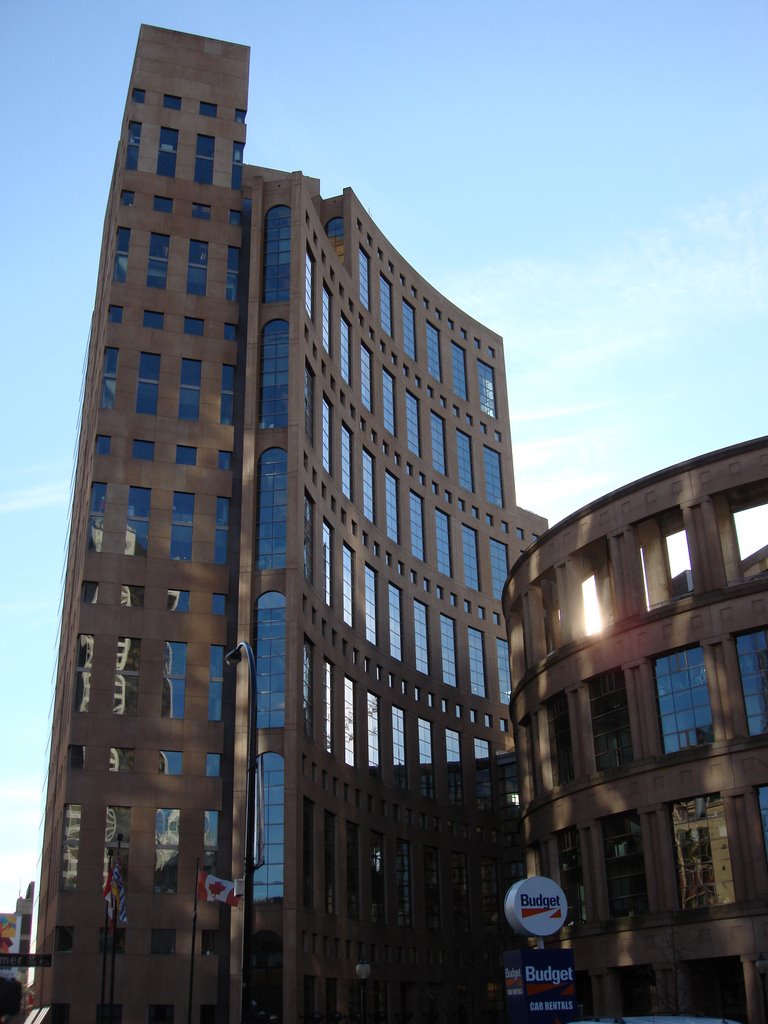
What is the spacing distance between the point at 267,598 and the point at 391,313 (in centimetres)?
3644

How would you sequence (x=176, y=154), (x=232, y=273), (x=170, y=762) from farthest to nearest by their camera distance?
(x=176, y=154) → (x=232, y=273) → (x=170, y=762)

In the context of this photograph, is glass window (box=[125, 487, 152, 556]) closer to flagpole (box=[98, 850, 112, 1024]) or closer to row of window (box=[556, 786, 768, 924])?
flagpole (box=[98, 850, 112, 1024])

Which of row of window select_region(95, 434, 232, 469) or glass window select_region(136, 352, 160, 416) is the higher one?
glass window select_region(136, 352, 160, 416)

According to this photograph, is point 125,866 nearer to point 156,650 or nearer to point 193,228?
point 156,650

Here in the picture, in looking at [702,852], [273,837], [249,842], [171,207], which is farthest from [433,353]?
[249,842]

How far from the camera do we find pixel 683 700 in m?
46.3

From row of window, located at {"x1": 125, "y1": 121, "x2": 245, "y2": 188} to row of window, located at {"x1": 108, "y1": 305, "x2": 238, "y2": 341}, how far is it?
33.2 feet

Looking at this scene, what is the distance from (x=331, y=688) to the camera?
67625mm

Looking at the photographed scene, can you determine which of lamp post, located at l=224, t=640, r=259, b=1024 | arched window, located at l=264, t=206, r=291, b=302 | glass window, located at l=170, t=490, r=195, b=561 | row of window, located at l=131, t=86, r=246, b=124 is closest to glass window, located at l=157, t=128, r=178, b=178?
row of window, located at l=131, t=86, r=246, b=124

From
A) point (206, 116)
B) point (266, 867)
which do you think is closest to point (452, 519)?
point (206, 116)

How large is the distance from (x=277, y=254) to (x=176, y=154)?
1019 cm

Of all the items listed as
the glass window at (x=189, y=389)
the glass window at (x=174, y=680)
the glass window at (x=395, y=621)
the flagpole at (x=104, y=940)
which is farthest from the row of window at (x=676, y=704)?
the glass window at (x=189, y=389)

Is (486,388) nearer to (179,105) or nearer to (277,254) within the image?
(277,254)

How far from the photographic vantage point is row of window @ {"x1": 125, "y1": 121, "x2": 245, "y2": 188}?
72750mm
